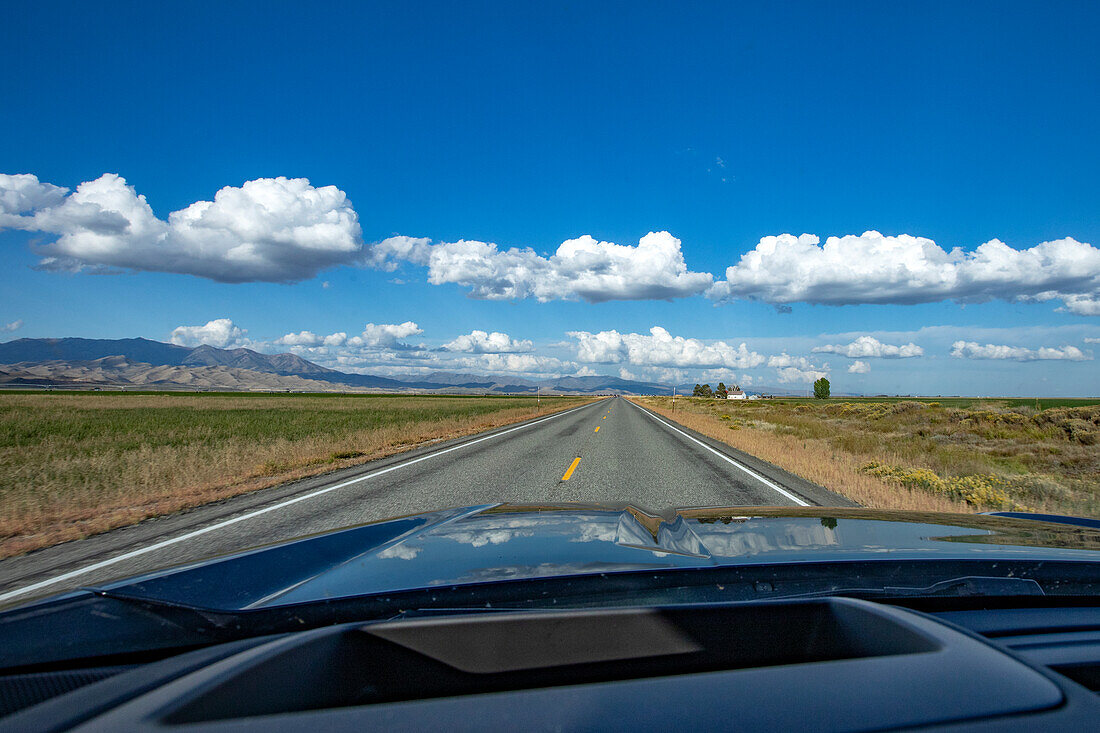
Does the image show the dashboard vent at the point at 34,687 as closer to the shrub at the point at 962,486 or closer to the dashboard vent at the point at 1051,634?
the dashboard vent at the point at 1051,634

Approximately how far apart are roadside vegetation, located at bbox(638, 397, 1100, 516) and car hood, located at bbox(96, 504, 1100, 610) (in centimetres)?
540

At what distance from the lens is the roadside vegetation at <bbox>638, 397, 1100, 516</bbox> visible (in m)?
8.84

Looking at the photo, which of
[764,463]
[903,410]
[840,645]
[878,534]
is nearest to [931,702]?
[840,645]

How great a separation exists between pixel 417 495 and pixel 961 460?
12.9 m

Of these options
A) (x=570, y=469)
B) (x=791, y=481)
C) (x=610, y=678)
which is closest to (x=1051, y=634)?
(x=610, y=678)

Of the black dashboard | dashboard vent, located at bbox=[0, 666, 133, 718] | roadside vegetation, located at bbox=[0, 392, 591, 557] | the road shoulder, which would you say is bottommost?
roadside vegetation, located at bbox=[0, 392, 591, 557]

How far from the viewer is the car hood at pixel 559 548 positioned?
236cm

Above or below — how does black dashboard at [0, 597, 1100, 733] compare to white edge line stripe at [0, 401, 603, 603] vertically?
above

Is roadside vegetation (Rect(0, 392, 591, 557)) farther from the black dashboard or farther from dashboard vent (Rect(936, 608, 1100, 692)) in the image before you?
dashboard vent (Rect(936, 608, 1100, 692))

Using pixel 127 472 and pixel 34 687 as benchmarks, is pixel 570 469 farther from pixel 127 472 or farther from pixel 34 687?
pixel 34 687

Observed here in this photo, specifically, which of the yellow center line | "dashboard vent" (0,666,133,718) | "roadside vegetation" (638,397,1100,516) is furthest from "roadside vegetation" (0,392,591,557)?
"roadside vegetation" (638,397,1100,516)

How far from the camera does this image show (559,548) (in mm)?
2967

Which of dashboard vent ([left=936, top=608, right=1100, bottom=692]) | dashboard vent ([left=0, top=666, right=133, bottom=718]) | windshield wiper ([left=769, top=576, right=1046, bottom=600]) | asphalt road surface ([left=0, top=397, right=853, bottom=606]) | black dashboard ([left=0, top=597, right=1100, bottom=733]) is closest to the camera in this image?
black dashboard ([left=0, top=597, right=1100, bottom=733])

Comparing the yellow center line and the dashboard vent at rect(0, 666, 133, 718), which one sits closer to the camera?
the dashboard vent at rect(0, 666, 133, 718)
